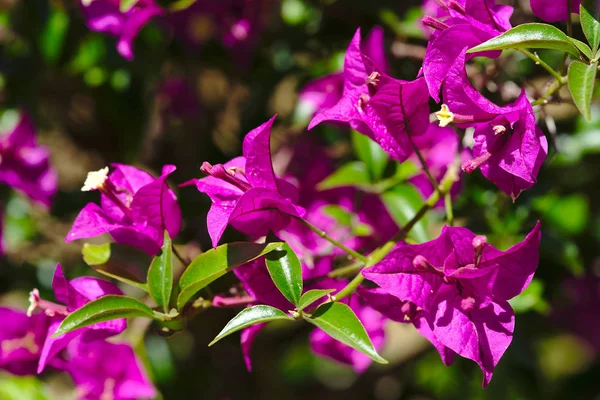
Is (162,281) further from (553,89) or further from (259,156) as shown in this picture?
(553,89)

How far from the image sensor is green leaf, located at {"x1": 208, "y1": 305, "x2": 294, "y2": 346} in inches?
25.1

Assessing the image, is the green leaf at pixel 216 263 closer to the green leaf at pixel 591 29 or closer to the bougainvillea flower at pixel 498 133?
the bougainvillea flower at pixel 498 133

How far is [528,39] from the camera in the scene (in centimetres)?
63

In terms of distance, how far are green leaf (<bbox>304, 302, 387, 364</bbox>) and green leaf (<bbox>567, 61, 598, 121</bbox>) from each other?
26 centimetres

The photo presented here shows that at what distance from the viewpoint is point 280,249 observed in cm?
71

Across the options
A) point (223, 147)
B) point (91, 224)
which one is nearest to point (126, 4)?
point (91, 224)

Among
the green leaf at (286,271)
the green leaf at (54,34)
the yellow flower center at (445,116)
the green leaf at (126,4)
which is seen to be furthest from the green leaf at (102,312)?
the green leaf at (54,34)

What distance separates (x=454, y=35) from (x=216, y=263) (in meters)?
0.31

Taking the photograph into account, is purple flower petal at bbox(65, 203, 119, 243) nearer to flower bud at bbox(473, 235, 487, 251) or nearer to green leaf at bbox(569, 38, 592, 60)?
flower bud at bbox(473, 235, 487, 251)

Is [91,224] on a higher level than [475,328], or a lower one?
higher

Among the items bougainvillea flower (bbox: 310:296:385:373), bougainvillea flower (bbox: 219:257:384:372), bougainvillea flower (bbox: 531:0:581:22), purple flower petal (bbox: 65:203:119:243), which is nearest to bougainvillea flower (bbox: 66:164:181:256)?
purple flower petal (bbox: 65:203:119:243)

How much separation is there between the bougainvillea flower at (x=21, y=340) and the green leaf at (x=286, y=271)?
1.31ft

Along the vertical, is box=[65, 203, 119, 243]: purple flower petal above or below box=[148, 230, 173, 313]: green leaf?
above

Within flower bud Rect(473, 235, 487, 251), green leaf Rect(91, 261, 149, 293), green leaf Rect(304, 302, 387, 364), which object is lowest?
green leaf Rect(304, 302, 387, 364)
